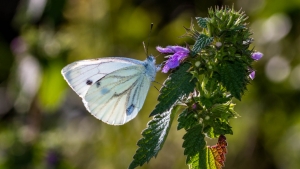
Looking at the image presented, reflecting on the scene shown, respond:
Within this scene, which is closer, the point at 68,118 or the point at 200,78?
the point at 200,78

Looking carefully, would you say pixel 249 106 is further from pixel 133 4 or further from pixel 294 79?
pixel 133 4

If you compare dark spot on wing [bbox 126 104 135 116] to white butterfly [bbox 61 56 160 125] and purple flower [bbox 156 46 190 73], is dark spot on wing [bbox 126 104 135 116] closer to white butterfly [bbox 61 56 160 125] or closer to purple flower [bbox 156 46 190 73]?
white butterfly [bbox 61 56 160 125]

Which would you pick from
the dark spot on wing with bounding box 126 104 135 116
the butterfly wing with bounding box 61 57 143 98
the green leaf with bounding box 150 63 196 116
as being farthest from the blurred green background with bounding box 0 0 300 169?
the green leaf with bounding box 150 63 196 116

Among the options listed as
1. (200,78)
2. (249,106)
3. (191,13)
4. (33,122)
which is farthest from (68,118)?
(200,78)

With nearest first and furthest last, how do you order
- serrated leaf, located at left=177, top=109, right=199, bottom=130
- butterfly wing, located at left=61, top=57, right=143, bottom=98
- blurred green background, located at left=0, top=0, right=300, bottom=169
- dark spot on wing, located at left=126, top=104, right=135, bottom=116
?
serrated leaf, located at left=177, top=109, right=199, bottom=130
dark spot on wing, located at left=126, top=104, right=135, bottom=116
butterfly wing, located at left=61, top=57, right=143, bottom=98
blurred green background, located at left=0, top=0, right=300, bottom=169

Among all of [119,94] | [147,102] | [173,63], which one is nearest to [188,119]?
[173,63]

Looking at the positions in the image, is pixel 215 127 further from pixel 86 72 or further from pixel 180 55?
pixel 86 72
